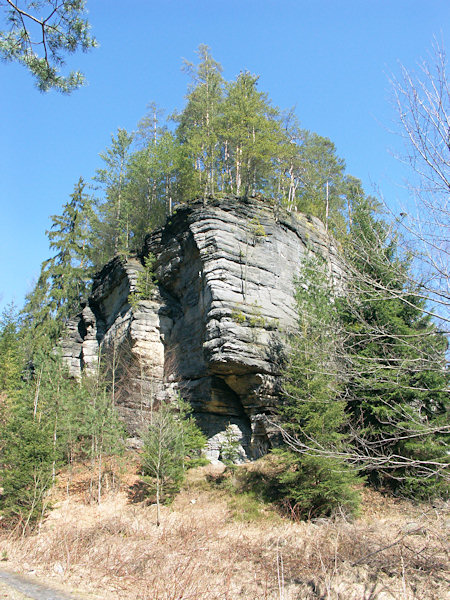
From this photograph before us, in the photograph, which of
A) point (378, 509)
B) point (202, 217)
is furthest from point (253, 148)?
point (378, 509)

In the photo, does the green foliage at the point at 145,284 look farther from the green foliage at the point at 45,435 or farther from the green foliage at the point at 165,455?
the green foliage at the point at 165,455

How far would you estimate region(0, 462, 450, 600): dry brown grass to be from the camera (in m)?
7.82

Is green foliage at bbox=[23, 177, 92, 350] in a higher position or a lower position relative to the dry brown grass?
higher

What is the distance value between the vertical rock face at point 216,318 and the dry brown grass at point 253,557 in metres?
6.56

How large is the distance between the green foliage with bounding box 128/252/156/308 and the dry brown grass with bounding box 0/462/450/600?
1356 centimetres

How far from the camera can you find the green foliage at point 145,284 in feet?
85.7

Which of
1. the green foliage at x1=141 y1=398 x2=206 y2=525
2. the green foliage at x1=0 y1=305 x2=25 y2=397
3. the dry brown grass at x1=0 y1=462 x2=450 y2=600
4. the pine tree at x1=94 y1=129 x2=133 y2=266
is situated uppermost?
the pine tree at x1=94 y1=129 x2=133 y2=266

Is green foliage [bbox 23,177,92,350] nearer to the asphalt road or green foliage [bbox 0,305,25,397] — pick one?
green foliage [bbox 0,305,25,397]

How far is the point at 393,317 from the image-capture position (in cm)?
1557

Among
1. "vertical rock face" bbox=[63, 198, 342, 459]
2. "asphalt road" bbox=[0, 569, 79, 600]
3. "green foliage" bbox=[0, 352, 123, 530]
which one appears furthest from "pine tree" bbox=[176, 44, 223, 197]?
"asphalt road" bbox=[0, 569, 79, 600]

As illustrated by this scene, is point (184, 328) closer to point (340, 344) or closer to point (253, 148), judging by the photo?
point (253, 148)

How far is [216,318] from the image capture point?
20.7 meters

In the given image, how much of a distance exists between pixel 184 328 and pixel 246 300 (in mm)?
4607

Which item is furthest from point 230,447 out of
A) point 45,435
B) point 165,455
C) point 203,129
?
point 203,129
